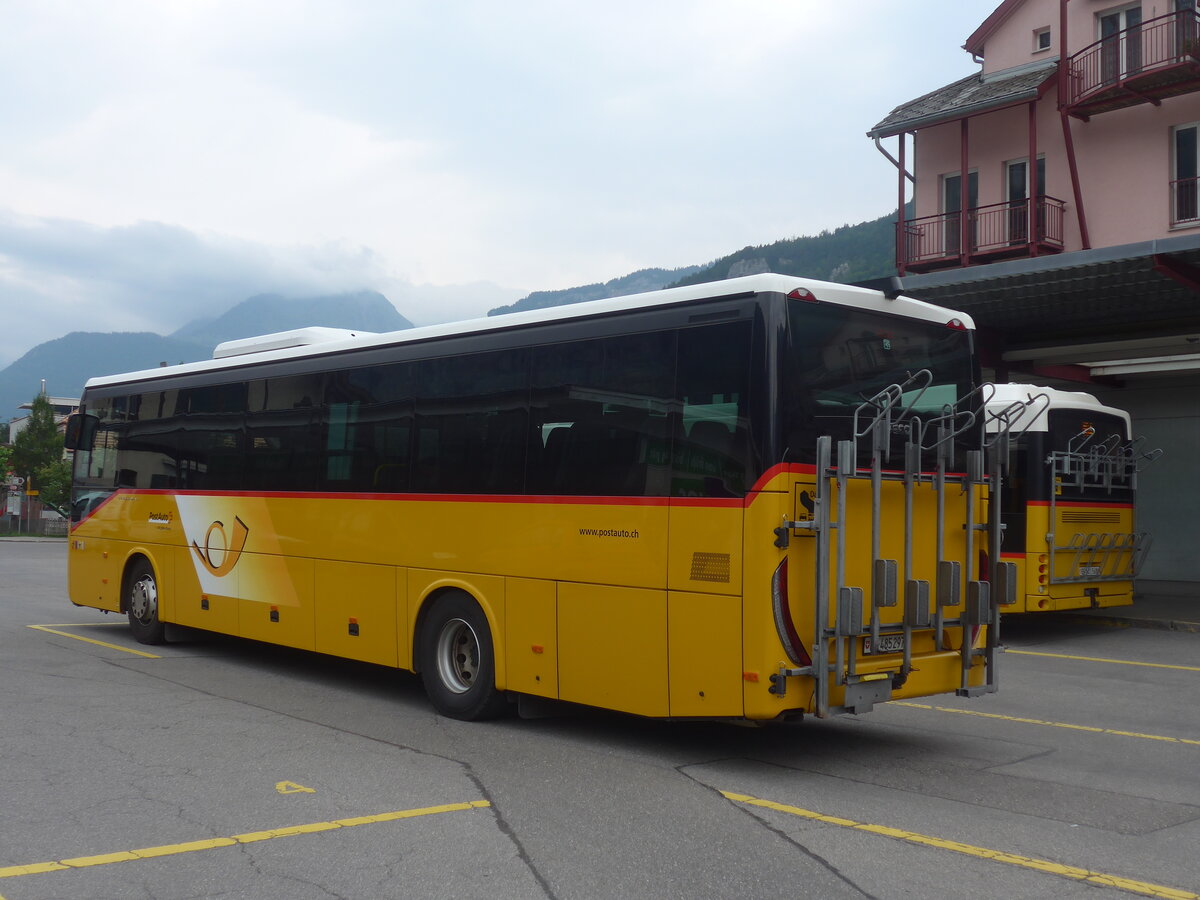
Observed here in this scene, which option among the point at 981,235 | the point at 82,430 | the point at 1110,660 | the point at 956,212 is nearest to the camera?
the point at 1110,660

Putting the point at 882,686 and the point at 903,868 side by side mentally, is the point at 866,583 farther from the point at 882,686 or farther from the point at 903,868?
the point at 903,868

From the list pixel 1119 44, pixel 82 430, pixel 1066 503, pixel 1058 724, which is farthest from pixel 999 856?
pixel 1119 44

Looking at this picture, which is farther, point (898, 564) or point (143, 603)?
point (143, 603)

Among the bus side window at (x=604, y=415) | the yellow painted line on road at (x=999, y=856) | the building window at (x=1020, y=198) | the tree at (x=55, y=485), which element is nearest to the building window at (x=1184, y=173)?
the building window at (x=1020, y=198)

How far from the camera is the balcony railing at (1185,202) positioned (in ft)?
79.8

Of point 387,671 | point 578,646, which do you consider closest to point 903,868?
point 578,646

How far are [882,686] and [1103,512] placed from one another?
33.1 ft

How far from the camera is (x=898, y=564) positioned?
25.7 ft

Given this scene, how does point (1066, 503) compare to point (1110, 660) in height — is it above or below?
above

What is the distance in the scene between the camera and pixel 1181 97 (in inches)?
953

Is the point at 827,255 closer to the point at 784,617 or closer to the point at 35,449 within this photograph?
the point at 35,449

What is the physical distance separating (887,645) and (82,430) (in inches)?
425

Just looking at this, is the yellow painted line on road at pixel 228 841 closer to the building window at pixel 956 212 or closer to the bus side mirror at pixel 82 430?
the bus side mirror at pixel 82 430

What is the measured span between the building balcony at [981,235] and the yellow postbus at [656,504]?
758 inches
